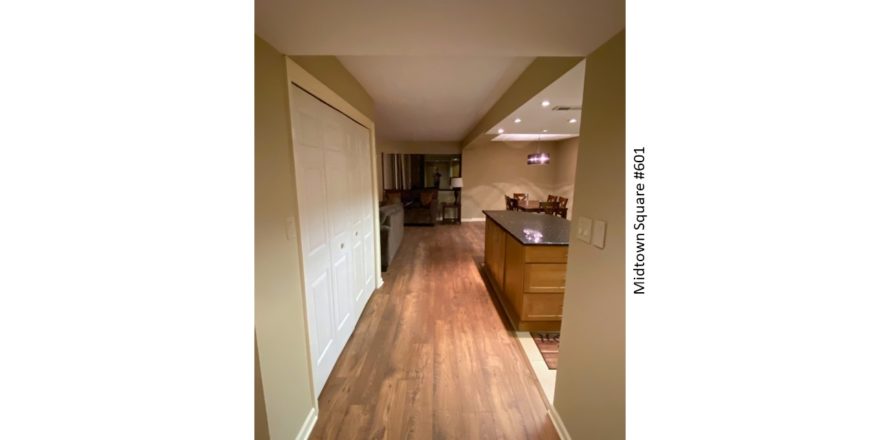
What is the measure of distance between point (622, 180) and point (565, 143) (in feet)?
25.3

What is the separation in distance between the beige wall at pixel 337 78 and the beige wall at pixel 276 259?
0.91 feet

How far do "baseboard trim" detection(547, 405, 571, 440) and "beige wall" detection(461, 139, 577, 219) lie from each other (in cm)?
686

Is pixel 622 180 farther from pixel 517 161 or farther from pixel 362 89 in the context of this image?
pixel 517 161

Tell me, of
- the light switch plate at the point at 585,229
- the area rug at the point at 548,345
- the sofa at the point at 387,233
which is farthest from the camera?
the sofa at the point at 387,233

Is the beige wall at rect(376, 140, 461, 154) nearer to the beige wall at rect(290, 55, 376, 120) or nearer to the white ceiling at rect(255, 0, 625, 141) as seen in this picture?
the beige wall at rect(290, 55, 376, 120)

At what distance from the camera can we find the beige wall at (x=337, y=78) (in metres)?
1.57

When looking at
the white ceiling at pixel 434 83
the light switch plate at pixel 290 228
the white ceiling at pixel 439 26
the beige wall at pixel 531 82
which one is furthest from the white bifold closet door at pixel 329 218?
the beige wall at pixel 531 82

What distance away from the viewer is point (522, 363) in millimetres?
2068

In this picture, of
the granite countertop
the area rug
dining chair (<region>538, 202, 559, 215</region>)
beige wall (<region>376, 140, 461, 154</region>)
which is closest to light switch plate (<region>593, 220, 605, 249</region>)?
the granite countertop

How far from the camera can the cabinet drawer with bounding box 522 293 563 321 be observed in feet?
7.96

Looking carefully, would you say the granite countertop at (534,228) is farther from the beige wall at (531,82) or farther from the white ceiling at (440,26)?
the white ceiling at (440,26)
